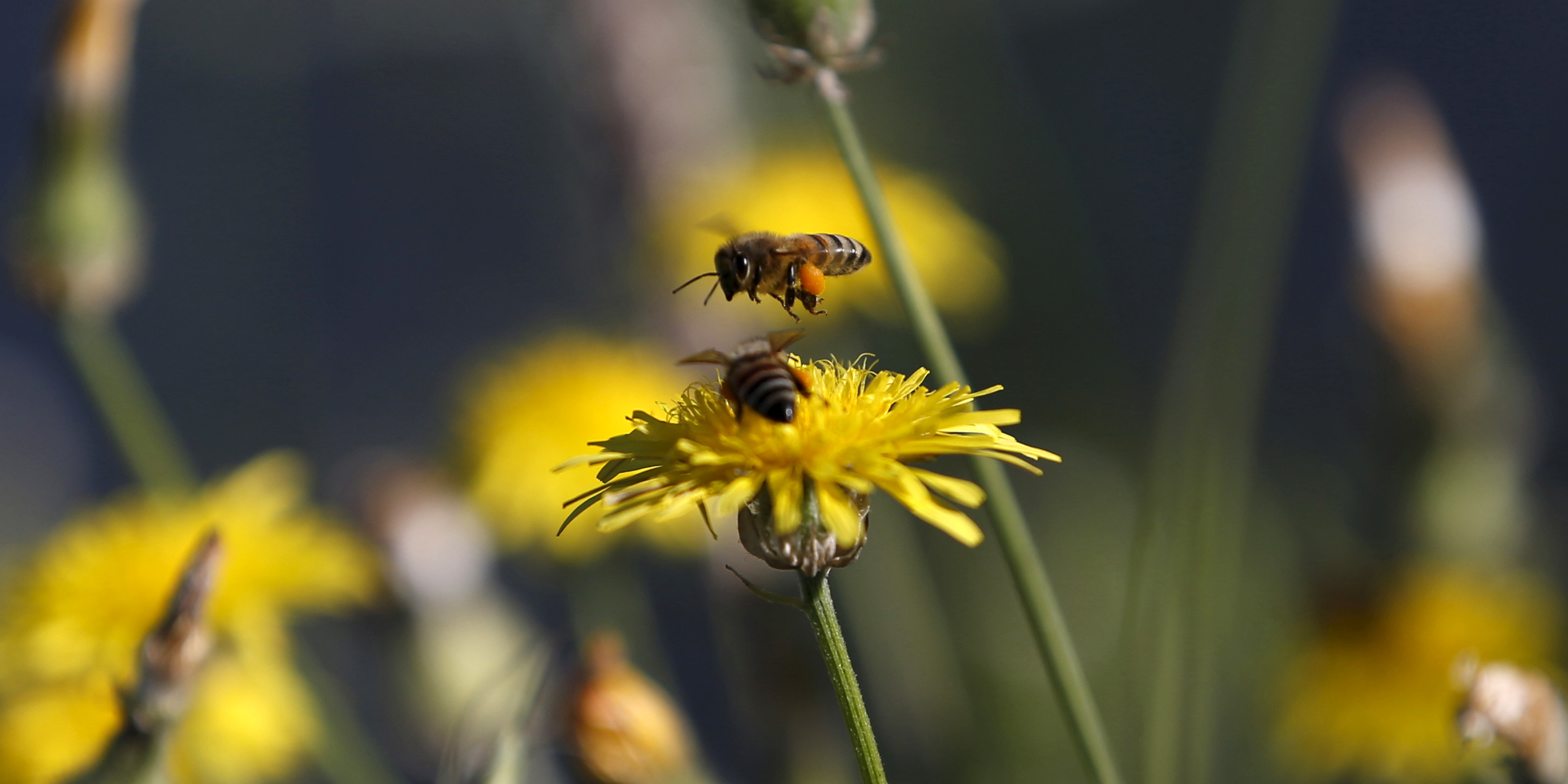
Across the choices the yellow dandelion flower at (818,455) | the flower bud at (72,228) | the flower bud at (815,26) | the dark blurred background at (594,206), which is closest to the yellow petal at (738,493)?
the yellow dandelion flower at (818,455)

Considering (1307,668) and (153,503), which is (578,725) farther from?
(1307,668)

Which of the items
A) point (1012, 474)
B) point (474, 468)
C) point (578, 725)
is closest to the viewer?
point (578, 725)

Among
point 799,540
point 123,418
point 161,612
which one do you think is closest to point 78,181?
point 123,418

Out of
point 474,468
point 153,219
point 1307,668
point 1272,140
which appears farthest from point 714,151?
point 153,219

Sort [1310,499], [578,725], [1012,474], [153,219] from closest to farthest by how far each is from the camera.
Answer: [578,725]
[1310,499]
[1012,474]
[153,219]

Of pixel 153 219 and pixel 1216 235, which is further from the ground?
pixel 153 219

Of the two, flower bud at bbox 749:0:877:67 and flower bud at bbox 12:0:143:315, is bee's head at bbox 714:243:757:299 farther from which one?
flower bud at bbox 12:0:143:315

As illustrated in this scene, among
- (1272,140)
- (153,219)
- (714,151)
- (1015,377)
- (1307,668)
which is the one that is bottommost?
(1307,668)

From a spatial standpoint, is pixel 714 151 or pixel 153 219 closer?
pixel 714 151

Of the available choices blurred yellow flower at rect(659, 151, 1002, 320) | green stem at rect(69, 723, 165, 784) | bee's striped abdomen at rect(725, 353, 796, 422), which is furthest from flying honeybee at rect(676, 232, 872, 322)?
blurred yellow flower at rect(659, 151, 1002, 320)
